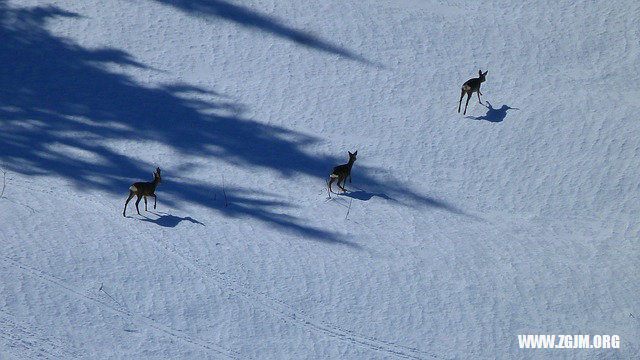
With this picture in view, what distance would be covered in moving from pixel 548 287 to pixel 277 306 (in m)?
4.55

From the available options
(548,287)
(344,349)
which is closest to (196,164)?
(344,349)

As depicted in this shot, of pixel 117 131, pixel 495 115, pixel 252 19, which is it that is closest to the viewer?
pixel 117 131

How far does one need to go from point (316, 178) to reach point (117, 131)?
171 inches

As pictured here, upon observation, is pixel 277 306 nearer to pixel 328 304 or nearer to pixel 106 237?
pixel 328 304

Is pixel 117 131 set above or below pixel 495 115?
below

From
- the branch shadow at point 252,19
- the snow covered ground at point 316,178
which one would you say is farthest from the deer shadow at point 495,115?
the branch shadow at point 252,19

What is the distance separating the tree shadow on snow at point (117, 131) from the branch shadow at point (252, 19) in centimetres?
239

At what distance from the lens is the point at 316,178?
17125 millimetres

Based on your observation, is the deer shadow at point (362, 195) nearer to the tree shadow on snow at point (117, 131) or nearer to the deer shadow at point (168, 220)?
the tree shadow on snow at point (117, 131)

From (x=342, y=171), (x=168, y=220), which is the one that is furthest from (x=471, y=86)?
(x=168, y=220)

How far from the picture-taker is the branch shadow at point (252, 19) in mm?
20781

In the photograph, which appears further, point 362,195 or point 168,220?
point 362,195

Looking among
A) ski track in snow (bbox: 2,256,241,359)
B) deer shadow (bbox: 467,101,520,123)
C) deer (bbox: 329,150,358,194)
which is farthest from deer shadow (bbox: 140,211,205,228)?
deer shadow (bbox: 467,101,520,123)

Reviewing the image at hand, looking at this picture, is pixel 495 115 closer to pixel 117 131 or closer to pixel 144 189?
pixel 144 189
